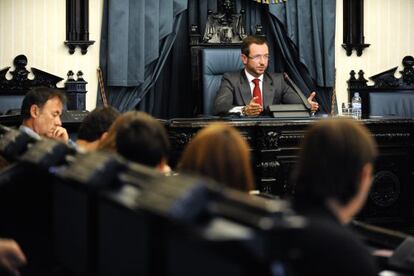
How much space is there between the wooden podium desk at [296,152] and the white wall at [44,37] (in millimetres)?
1562

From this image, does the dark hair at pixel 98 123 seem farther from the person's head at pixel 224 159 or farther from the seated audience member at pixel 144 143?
the person's head at pixel 224 159

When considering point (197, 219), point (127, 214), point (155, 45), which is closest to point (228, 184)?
point (127, 214)

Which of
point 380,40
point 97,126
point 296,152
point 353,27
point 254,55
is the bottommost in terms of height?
point 296,152

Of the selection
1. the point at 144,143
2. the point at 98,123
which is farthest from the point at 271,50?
the point at 144,143

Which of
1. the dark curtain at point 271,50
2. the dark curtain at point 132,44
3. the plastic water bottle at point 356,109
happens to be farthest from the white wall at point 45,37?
the plastic water bottle at point 356,109

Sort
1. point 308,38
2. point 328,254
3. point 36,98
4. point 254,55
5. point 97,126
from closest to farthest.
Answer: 1. point 328,254
2. point 97,126
3. point 36,98
4. point 254,55
5. point 308,38

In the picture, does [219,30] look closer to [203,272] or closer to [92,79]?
[92,79]

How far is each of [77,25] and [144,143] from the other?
4.48 metres

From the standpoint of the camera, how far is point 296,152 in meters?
5.42

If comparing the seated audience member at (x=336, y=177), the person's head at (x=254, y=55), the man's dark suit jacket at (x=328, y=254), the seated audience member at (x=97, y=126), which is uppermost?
the person's head at (x=254, y=55)

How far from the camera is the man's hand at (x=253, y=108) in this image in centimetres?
554

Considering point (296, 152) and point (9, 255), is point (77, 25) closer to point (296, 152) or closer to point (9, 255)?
point (296, 152)

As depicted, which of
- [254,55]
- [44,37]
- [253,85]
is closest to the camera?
[254,55]

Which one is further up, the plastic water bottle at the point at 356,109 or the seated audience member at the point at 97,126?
the plastic water bottle at the point at 356,109
